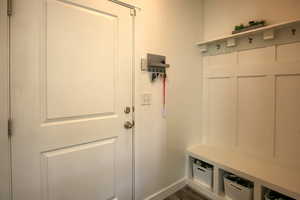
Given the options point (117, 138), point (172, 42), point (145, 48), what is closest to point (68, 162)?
point (117, 138)

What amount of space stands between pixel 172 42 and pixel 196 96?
81 centimetres

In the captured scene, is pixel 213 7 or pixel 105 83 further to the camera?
pixel 213 7

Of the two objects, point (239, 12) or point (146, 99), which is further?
point (239, 12)

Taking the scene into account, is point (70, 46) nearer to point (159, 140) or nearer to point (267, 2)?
point (159, 140)

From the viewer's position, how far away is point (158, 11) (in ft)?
6.22

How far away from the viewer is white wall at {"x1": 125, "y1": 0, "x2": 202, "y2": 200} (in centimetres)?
180

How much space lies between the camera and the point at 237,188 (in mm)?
1797

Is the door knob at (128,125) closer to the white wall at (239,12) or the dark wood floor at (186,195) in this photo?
the dark wood floor at (186,195)

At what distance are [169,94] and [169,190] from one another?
1172 mm

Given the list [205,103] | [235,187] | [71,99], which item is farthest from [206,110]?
[71,99]

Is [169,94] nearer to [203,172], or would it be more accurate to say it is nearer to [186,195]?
[203,172]

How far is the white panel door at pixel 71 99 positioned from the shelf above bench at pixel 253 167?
0.99 m

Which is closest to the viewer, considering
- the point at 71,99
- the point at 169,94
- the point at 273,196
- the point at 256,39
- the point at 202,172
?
the point at 71,99

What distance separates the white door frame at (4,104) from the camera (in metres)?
1.05
